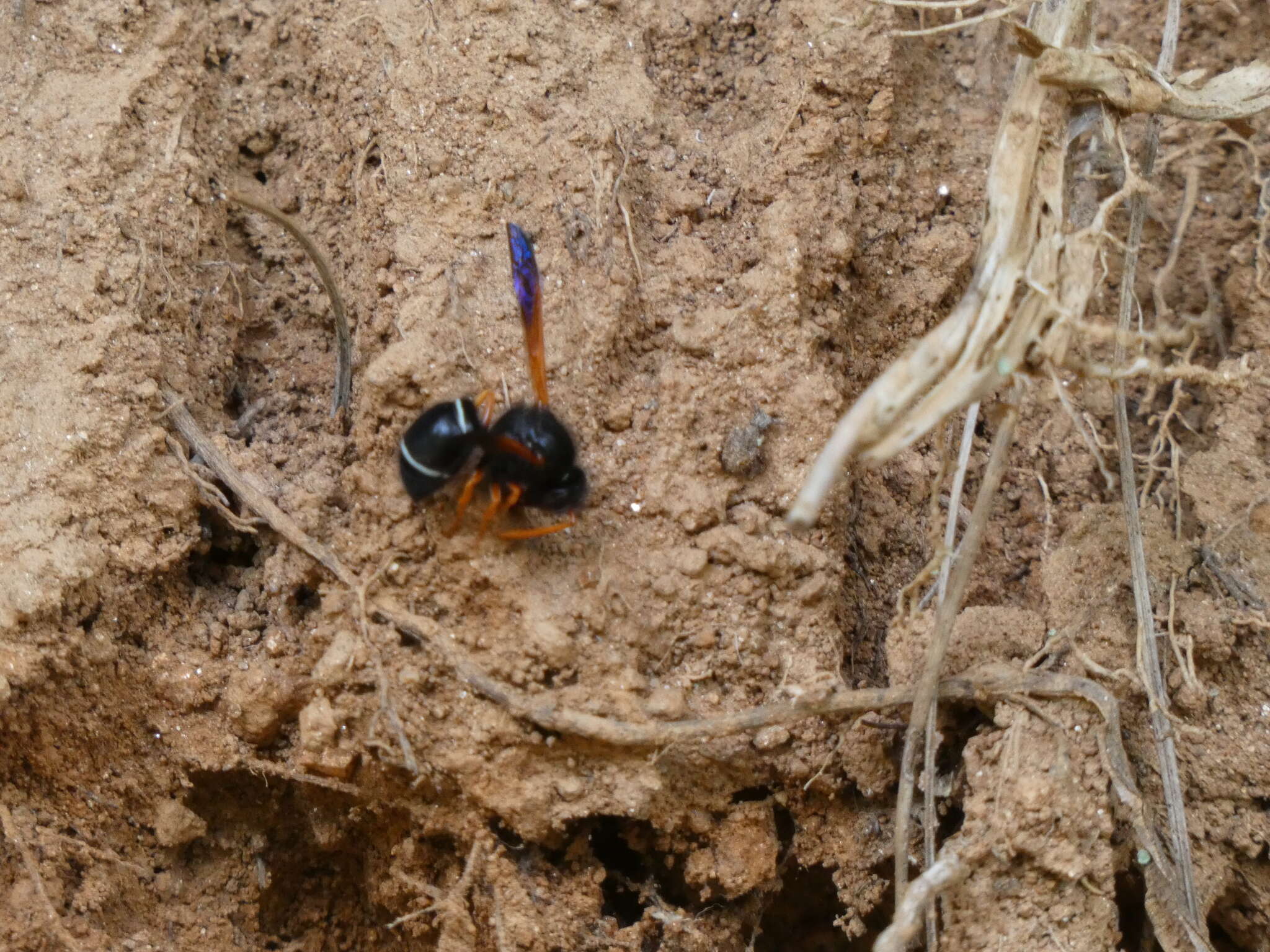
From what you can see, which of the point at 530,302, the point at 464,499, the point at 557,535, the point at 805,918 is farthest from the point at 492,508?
the point at 805,918

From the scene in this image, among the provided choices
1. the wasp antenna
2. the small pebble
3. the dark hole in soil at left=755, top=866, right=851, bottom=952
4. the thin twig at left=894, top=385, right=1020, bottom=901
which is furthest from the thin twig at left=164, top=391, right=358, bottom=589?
the dark hole in soil at left=755, top=866, right=851, bottom=952

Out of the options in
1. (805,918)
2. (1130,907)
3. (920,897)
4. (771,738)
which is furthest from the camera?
(805,918)

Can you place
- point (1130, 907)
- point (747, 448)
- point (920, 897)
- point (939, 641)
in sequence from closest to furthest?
point (920, 897)
point (939, 641)
point (747, 448)
point (1130, 907)

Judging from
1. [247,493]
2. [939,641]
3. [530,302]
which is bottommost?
[939,641]

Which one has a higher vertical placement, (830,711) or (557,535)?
(557,535)

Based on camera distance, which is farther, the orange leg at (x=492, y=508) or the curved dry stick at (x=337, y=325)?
the curved dry stick at (x=337, y=325)

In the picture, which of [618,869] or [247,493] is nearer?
[247,493]

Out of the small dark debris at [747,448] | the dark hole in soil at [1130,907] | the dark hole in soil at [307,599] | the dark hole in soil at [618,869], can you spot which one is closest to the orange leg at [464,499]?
the dark hole in soil at [307,599]

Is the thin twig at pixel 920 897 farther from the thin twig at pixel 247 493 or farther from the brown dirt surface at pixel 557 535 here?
the thin twig at pixel 247 493

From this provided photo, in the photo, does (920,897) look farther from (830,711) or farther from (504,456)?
(504,456)
